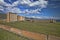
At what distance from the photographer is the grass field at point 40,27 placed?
9.63 ft

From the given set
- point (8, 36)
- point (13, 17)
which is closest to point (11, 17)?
point (13, 17)

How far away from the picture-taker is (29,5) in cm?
312

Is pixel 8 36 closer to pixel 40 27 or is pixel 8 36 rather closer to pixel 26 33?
pixel 26 33

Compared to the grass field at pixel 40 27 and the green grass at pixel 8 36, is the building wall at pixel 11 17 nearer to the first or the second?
the grass field at pixel 40 27

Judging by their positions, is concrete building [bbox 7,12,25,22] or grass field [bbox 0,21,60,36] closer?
grass field [bbox 0,21,60,36]

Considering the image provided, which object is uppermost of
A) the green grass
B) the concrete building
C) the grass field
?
the concrete building

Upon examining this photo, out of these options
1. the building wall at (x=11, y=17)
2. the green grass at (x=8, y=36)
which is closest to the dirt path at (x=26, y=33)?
the green grass at (x=8, y=36)

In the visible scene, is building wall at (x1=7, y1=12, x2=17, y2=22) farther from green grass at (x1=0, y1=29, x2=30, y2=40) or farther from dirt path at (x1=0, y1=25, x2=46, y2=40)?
green grass at (x1=0, y1=29, x2=30, y2=40)

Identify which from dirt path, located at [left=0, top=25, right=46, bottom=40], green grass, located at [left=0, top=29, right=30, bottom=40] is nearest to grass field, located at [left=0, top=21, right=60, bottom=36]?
dirt path, located at [left=0, top=25, right=46, bottom=40]

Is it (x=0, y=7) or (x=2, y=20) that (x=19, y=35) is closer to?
(x=2, y=20)

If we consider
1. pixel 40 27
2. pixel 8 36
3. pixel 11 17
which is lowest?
pixel 8 36

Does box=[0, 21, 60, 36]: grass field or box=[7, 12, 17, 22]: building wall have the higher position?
box=[7, 12, 17, 22]: building wall

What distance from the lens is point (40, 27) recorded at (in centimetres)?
302

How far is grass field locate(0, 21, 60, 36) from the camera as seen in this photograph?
2.94 meters
